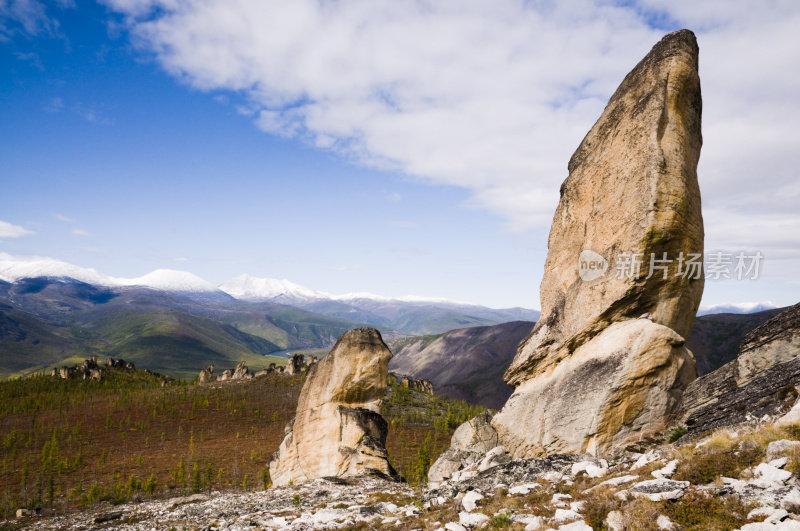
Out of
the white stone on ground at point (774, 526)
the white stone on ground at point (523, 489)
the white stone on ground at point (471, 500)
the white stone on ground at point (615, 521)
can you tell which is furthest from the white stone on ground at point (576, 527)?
the white stone on ground at point (471, 500)

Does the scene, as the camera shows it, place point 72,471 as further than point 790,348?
Yes

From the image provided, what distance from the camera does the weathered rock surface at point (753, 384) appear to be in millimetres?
14430

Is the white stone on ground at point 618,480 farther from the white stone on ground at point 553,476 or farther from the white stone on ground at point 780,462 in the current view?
the white stone on ground at point 780,462

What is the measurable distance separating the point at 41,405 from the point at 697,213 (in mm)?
148697

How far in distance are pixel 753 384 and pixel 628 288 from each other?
7.12 metres

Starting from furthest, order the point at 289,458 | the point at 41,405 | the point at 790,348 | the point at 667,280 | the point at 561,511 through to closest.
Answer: the point at 41,405, the point at 289,458, the point at 667,280, the point at 790,348, the point at 561,511

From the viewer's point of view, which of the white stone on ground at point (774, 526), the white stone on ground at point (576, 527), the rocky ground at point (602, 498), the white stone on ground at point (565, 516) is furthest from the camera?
the white stone on ground at point (565, 516)

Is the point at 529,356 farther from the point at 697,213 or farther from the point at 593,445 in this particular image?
the point at 697,213

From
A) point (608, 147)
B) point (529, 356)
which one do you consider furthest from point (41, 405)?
point (608, 147)

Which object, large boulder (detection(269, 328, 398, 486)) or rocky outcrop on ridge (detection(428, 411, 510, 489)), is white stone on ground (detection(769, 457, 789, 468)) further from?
large boulder (detection(269, 328, 398, 486))

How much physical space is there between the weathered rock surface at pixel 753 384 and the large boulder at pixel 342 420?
2202 cm

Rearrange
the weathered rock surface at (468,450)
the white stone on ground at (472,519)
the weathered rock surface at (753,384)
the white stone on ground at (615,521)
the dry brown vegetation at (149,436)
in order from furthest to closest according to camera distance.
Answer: the dry brown vegetation at (149,436) < the weathered rock surface at (468,450) < the weathered rock surface at (753,384) < the white stone on ground at (472,519) < the white stone on ground at (615,521)

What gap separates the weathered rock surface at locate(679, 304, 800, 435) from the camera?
1443 centimetres

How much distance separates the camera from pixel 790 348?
672 inches
